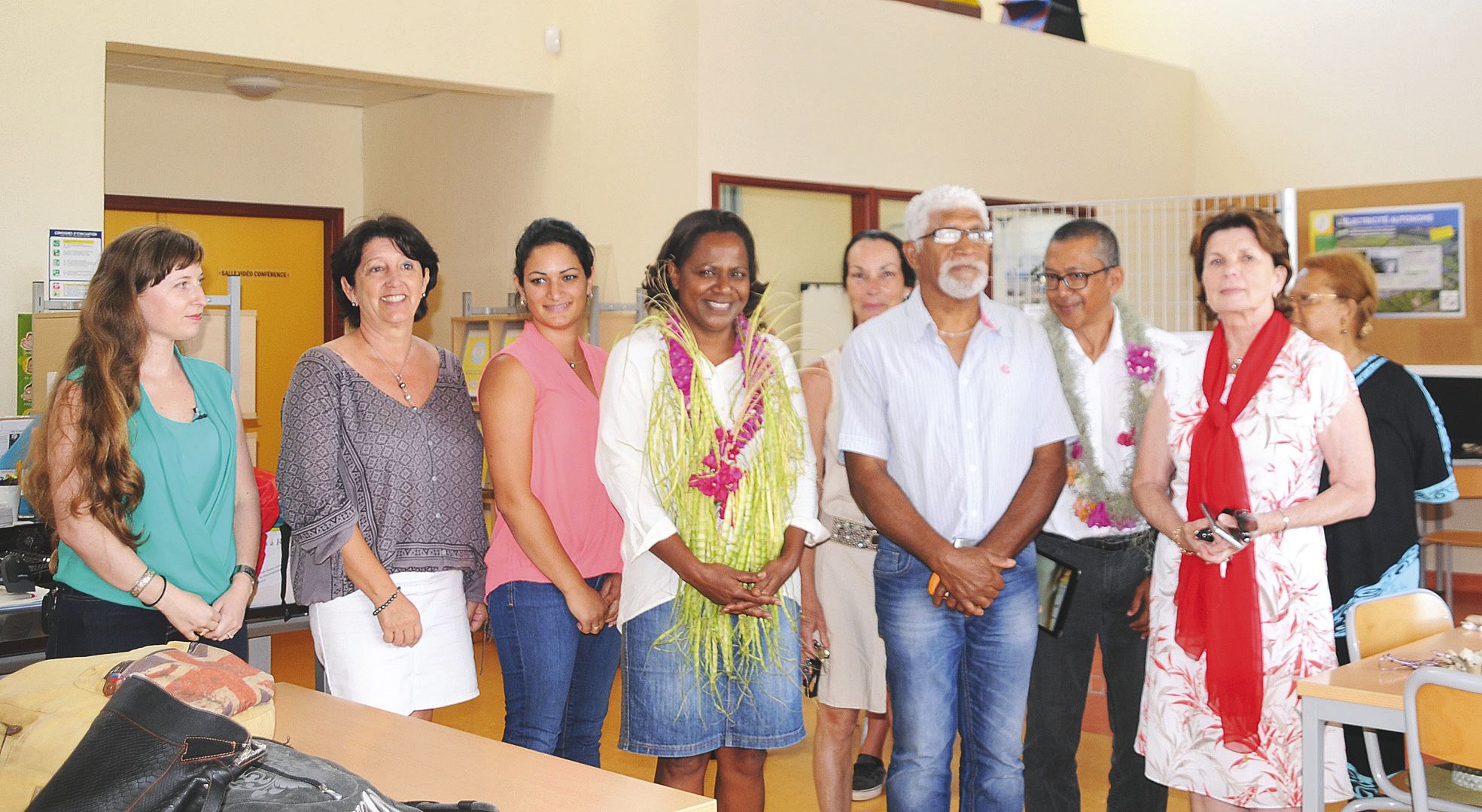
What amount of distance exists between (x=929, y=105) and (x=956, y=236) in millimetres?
4934

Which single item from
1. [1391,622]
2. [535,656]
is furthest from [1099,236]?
[535,656]

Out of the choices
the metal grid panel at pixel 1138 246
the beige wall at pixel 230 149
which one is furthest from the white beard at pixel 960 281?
the beige wall at pixel 230 149

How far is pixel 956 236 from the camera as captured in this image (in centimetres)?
295

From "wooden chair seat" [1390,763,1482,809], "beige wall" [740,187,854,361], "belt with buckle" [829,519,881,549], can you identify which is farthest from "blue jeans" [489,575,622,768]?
"beige wall" [740,187,854,361]

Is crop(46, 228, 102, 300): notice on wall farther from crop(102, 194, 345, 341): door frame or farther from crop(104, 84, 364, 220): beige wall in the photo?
crop(104, 84, 364, 220): beige wall

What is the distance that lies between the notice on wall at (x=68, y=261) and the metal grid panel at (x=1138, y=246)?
4139 mm

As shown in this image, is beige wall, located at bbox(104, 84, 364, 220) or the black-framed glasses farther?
beige wall, located at bbox(104, 84, 364, 220)

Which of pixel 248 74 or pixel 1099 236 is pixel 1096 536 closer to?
pixel 1099 236

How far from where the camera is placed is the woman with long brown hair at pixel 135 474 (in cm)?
262

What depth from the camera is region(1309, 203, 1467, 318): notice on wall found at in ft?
24.7

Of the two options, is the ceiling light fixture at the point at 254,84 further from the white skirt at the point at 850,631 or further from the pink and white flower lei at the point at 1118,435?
the pink and white flower lei at the point at 1118,435

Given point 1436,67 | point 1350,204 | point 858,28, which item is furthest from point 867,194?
point 1436,67

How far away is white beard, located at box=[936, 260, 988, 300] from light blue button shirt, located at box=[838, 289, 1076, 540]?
8 cm

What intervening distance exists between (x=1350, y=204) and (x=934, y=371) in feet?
19.7
